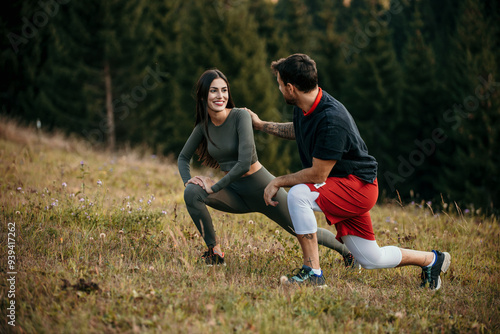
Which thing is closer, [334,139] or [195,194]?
[334,139]

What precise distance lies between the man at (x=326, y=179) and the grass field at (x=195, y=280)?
301 millimetres

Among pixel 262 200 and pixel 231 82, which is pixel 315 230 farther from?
pixel 231 82

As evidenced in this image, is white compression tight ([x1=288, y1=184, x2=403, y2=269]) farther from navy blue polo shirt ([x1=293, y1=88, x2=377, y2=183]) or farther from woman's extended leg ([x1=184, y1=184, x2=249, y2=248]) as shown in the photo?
woman's extended leg ([x1=184, y1=184, x2=249, y2=248])

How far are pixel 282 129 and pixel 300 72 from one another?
863mm

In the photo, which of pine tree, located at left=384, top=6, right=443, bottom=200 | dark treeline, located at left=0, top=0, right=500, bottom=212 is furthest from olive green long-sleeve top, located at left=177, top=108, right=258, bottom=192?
pine tree, located at left=384, top=6, right=443, bottom=200

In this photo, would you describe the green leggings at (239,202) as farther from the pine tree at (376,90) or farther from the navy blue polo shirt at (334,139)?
the pine tree at (376,90)

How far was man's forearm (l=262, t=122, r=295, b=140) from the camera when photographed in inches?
159

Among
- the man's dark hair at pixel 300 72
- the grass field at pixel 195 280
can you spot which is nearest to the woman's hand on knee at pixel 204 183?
the grass field at pixel 195 280

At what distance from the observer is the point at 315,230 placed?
3443 mm

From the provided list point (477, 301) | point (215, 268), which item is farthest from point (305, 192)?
point (477, 301)

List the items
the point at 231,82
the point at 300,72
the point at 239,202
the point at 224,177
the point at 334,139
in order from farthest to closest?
the point at 231,82, the point at 239,202, the point at 224,177, the point at 300,72, the point at 334,139

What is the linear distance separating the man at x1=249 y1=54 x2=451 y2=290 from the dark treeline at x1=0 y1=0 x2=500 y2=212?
709 inches

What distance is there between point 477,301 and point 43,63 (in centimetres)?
2488

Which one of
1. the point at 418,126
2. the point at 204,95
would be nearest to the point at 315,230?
the point at 204,95
